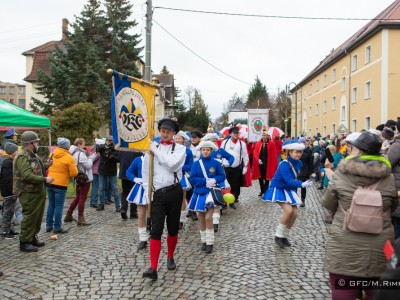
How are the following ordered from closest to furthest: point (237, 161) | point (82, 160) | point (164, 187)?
1. point (164, 187)
2. point (82, 160)
3. point (237, 161)

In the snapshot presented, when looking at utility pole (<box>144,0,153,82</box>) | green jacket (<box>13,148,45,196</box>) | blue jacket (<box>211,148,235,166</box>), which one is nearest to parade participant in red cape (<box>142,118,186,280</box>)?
green jacket (<box>13,148,45,196</box>)

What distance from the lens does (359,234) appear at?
327cm

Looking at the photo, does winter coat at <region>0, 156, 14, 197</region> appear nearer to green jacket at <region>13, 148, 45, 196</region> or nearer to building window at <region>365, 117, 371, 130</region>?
green jacket at <region>13, 148, 45, 196</region>

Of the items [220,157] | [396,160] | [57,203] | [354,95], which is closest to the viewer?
[396,160]

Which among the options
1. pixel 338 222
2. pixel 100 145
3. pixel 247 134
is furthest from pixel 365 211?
pixel 247 134

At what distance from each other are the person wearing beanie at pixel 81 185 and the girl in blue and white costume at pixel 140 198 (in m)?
2.07

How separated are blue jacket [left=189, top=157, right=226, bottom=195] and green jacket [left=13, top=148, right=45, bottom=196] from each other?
2441 mm

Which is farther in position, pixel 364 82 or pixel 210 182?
pixel 364 82

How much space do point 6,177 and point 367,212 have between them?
6896 mm

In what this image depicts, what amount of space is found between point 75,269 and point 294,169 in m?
3.69

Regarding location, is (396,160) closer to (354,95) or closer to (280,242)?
(280,242)

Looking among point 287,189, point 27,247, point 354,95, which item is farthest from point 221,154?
point 354,95

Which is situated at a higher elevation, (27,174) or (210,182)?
(27,174)

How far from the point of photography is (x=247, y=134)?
17594 mm
